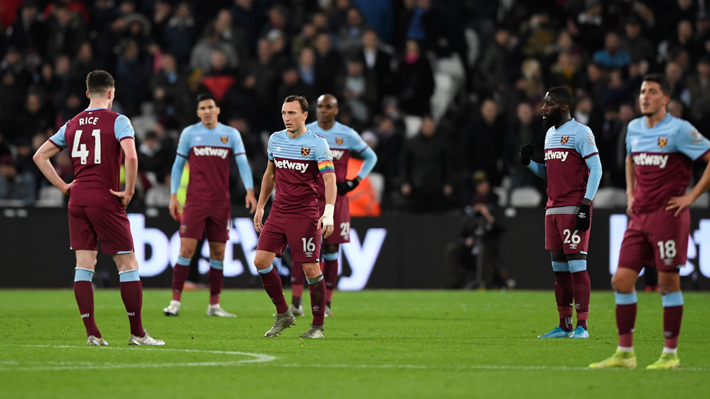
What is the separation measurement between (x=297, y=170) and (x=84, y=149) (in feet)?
6.80

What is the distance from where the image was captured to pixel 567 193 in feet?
33.4

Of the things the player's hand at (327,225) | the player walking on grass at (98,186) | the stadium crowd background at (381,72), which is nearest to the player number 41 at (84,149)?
the player walking on grass at (98,186)

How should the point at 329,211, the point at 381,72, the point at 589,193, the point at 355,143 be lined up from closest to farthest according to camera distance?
the point at 329,211 < the point at 589,193 < the point at 355,143 < the point at 381,72

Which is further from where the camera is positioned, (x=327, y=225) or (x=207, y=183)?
(x=207, y=183)

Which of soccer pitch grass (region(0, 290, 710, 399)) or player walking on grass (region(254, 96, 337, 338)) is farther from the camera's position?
player walking on grass (region(254, 96, 337, 338))

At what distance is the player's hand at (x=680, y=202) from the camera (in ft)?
24.4

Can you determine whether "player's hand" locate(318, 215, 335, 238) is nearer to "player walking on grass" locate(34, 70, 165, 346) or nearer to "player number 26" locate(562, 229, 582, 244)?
"player walking on grass" locate(34, 70, 165, 346)

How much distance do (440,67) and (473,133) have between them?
8.49 feet

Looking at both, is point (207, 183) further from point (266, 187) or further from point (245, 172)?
point (266, 187)

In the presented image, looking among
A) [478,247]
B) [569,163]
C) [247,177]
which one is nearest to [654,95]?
[569,163]

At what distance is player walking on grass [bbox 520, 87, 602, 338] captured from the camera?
10.1 meters

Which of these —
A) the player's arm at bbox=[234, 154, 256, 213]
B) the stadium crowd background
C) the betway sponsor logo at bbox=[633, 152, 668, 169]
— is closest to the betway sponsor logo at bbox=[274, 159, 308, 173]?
the player's arm at bbox=[234, 154, 256, 213]

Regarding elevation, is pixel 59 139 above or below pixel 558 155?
above

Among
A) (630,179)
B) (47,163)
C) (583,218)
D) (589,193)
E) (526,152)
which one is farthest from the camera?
(526,152)
